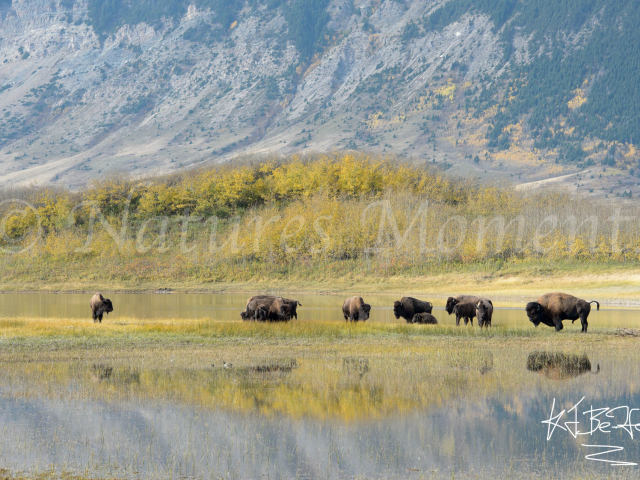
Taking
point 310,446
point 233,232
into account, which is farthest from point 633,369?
point 233,232

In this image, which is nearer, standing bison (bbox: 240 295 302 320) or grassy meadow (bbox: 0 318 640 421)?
grassy meadow (bbox: 0 318 640 421)

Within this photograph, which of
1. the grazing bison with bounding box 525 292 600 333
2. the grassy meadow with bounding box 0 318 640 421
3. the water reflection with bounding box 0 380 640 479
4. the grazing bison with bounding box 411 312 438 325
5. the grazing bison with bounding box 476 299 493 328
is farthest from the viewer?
the grazing bison with bounding box 411 312 438 325

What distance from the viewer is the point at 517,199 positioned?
360 feet

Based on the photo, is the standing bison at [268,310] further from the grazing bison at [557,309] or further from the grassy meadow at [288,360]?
the grazing bison at [557,309]

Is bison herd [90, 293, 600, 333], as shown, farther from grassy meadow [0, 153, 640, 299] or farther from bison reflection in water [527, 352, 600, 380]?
grassy meadow [0, 153, 640, 299]

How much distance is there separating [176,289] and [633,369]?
68.7 m

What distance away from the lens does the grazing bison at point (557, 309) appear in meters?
32.7

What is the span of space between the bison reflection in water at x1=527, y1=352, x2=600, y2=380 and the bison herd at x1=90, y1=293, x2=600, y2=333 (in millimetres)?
7946

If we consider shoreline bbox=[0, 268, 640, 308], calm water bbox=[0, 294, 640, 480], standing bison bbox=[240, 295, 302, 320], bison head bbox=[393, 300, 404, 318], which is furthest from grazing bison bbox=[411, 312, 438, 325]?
shoreline bbox=[0, 268, 640, 308]

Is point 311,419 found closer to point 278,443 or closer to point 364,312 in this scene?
point 278,443

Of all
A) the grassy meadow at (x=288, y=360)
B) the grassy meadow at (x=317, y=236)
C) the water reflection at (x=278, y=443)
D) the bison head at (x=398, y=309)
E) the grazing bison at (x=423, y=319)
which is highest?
the grassy meadow at (x=317, y=236)

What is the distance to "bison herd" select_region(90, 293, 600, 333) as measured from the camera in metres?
33.2

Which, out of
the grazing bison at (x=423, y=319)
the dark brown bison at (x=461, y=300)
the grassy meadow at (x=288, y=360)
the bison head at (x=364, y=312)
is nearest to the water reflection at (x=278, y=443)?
the grassy meadow at (x=288, y=360)

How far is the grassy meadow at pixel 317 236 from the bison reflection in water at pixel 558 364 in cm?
4025
